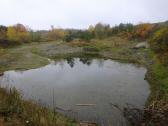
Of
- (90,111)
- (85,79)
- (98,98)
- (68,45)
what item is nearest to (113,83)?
(85,79)

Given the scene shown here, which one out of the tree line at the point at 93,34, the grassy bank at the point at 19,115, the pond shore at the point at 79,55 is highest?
the tree line at the point at 93,34

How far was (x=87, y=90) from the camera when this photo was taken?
30734 mm

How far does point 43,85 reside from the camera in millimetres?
33656

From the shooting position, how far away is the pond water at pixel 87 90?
22562 mm

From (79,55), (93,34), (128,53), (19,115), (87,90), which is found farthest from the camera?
(93,34)

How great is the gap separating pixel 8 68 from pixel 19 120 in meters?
34.7

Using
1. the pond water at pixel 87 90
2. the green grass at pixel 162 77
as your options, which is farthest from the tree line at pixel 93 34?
the green grass at pixel 162 77

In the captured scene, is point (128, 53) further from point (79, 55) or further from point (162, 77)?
point (162, 77)

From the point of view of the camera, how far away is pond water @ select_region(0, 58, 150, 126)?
22562 mm

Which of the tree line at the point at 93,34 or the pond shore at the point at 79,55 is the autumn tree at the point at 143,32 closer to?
the tree line at the point at 93,34

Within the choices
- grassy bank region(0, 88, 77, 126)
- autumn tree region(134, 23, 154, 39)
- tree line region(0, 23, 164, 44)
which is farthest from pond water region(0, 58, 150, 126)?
tree line region(0, 23, 164, 44)

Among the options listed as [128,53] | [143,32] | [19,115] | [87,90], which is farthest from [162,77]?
[143,32]

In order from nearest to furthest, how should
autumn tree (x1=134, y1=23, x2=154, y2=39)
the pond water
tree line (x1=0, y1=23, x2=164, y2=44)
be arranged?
the pond water, autumn tree (x1=134, y1=23, x2=154, y2=39), tree line (x1=0, y1=23, x2=164, y2=44)

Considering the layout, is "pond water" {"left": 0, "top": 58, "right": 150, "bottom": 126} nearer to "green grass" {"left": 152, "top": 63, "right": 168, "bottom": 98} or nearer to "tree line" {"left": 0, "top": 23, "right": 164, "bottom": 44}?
"green grass" {"left": 152, "top": 63, "right": 168, "bottom": 98}
